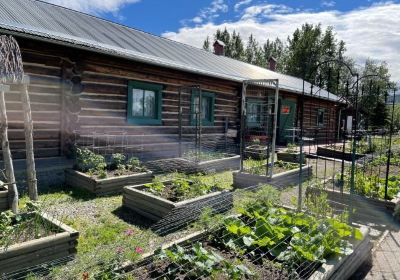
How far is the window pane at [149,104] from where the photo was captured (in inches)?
411

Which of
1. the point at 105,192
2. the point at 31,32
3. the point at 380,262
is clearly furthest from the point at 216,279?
the point at 31,32

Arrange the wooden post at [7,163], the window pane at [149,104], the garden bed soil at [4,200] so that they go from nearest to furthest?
1. the wooden post at [7,163]
2. the garden bed soil at [4,200]
3. the window pane at [149,104]

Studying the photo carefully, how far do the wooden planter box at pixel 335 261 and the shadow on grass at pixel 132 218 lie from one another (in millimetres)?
1447

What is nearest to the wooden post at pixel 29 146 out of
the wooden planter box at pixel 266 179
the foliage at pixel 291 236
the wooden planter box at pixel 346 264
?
the foliage at pixel 291 236

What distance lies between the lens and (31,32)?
6781 millimetres

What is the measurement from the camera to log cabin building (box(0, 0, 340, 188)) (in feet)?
24.7

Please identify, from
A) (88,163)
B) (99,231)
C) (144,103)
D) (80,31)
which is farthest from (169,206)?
(80,31)

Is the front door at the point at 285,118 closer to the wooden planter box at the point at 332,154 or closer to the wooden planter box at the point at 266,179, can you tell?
the wooden planter box at the point at 332,154

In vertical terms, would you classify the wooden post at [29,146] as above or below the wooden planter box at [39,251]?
above

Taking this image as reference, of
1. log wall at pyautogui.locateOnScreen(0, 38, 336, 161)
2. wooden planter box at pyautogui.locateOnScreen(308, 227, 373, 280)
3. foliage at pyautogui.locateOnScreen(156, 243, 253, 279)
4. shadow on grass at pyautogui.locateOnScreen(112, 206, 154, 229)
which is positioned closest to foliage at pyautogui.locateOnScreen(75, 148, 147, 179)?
log wall at pyautogui.locateOnScreen(0, 38, 336, 161)

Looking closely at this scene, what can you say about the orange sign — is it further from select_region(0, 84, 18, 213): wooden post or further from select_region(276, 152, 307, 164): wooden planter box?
select_region(0, 84, 18, 213): wooden post

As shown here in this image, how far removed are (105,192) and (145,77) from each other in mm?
4593

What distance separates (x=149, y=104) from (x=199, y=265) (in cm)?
807

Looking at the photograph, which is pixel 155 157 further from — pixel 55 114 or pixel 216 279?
pixel 216 279
